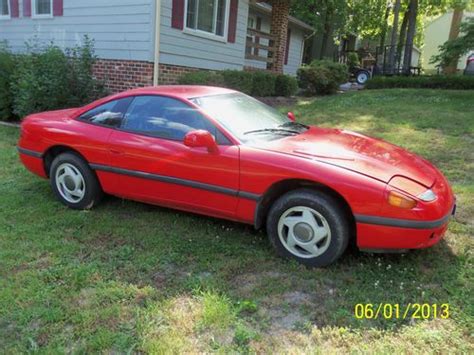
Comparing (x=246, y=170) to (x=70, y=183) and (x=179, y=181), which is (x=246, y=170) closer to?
(x=179, y=181)

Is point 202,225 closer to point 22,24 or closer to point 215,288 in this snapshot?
point 215,288

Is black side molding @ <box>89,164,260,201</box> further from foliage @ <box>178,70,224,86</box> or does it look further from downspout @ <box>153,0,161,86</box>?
foliage @ <box>178,70,224,86</box>

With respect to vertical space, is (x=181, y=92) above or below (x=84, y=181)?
above

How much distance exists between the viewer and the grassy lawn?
2.60 m

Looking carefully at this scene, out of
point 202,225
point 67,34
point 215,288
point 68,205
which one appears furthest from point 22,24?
point 215,288

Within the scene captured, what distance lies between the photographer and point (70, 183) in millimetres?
4625

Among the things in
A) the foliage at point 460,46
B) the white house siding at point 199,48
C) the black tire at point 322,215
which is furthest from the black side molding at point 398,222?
the foliage at point 460,46

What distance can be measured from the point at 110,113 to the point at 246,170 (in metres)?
1.79

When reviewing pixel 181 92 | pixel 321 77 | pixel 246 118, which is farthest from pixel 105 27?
pixel 321 77

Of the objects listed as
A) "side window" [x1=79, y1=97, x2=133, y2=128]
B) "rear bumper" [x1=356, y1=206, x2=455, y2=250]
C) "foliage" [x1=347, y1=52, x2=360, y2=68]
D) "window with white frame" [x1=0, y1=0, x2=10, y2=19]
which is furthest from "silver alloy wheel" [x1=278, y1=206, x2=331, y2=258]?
"foliage" [x1=347, y1=52, x2=360, y2=68]

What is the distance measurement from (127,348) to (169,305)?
460 mm

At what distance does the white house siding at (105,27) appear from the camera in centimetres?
919

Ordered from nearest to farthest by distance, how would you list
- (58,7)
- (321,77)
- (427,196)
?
1. (427,196)
2. (58,7)
3. (321,77)
